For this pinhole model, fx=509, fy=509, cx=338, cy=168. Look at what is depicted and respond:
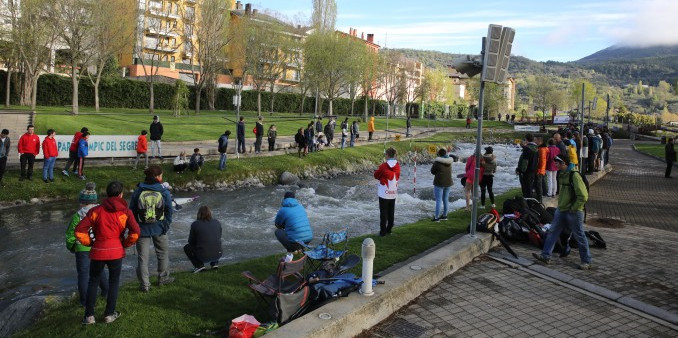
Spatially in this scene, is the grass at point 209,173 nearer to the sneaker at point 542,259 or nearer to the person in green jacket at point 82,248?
the person in green jacket at point 82,248

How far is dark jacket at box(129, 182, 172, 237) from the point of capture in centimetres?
696

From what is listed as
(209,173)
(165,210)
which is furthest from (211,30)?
(165,210)

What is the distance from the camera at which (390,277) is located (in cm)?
731

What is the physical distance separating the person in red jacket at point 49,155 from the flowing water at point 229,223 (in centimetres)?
157

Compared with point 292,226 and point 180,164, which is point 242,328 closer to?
point 292,226

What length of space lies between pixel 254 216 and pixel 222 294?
9723 millimetres

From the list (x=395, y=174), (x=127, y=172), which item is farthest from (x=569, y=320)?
(x=127, y=172)

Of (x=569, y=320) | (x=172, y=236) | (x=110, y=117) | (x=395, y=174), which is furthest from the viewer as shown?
(x=110, y=117)

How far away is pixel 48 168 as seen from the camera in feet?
60.0

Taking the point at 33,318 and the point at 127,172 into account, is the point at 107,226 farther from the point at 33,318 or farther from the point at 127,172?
the point at 127,172

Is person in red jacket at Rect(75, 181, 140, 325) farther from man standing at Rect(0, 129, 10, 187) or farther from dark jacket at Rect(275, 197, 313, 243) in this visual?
man standing at Rect(0, 129, 10, 187)

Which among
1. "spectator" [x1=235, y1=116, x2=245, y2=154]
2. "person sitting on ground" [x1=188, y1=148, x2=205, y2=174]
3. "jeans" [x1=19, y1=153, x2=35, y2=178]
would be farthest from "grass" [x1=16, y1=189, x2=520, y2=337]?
"spectator" [x1=235, y1=116, x2=245, y2=154]

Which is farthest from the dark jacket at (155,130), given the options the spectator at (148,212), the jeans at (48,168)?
the spectator at (148,212)

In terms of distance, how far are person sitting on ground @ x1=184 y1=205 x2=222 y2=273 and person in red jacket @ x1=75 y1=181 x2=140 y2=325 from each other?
2035 mm
